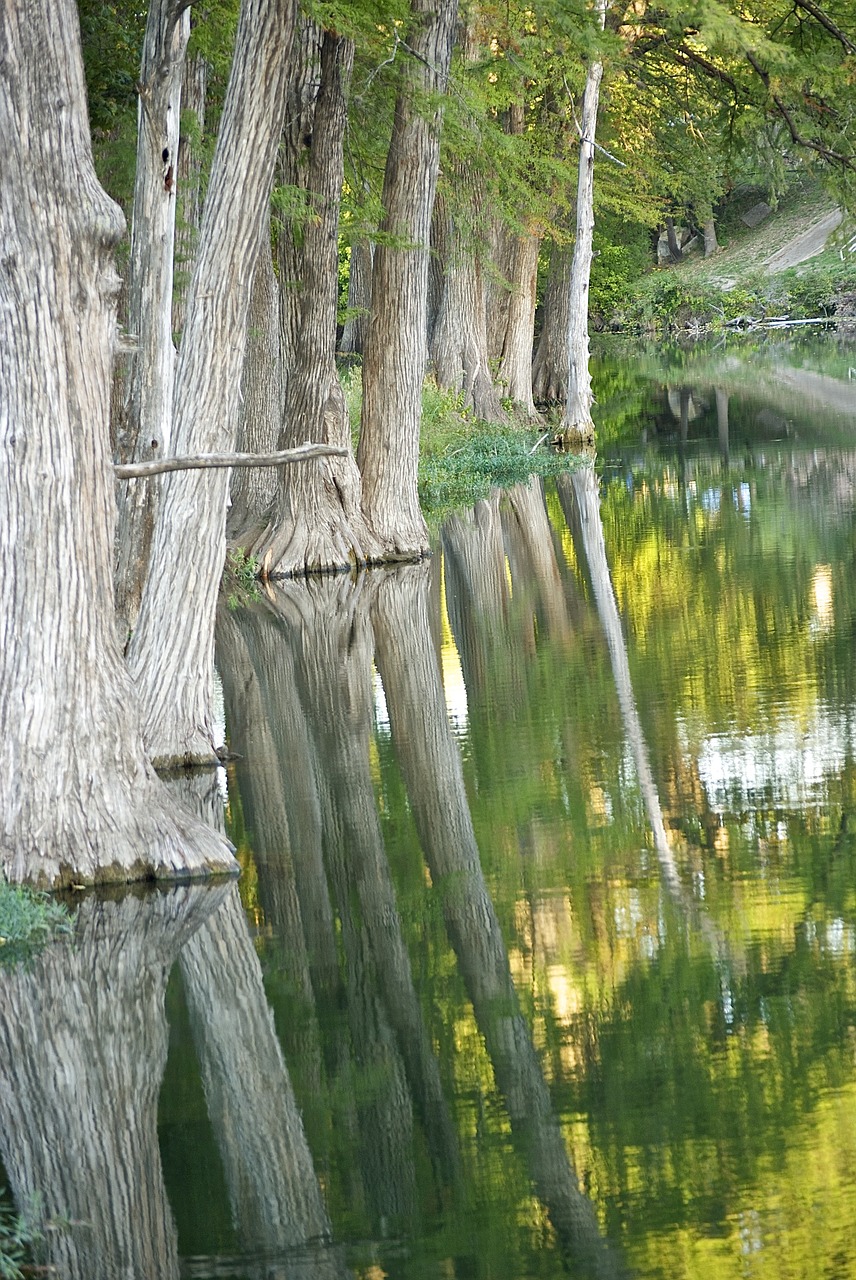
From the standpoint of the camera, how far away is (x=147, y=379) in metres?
12.7

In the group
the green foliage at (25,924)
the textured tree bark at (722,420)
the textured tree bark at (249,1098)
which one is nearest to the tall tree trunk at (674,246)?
the textured tree bark at (722,420)

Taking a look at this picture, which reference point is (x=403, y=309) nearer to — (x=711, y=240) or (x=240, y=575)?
(x=240, y=575)

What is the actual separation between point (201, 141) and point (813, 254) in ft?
189

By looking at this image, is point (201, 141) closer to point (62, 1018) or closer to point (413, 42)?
point (413, 42)

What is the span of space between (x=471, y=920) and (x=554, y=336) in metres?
37.1

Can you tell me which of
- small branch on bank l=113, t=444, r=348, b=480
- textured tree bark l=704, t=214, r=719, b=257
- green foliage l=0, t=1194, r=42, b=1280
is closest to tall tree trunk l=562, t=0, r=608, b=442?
small branch on bank l=113, t=444, r=348, b=480

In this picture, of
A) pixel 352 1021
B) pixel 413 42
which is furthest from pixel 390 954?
pixel 413 42

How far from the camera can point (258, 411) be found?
2156 centimetres

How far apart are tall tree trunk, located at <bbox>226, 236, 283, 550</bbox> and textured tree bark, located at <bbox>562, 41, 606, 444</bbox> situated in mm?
9649

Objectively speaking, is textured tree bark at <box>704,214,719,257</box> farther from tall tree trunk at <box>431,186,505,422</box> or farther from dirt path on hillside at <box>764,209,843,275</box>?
tall tree trunk at <box>431,186,505,422</box>

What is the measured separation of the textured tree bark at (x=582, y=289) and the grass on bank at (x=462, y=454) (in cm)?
97

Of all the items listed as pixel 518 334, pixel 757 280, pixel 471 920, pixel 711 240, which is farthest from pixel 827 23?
pixel 711 240

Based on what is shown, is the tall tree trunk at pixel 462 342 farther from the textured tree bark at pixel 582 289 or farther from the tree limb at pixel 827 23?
the tree limb at pixel 827 23

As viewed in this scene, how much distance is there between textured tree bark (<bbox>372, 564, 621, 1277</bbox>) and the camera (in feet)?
16.2
